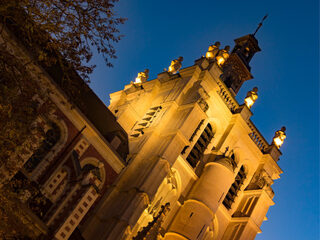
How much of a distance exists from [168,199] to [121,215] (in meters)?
5.30

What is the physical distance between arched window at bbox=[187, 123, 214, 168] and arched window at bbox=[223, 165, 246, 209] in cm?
296

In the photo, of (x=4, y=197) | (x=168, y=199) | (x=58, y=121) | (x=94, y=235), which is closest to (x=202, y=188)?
(x=168, y=199)

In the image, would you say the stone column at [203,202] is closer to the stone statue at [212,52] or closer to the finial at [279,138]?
the finial at [279,138]

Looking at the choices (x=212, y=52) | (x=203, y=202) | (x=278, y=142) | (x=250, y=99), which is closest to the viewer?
(x=203, y=202)

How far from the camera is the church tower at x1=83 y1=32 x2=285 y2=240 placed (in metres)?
24.2

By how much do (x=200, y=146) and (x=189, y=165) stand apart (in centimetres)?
238

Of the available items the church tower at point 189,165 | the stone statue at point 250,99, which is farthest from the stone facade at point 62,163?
the stone statue at point 250,99

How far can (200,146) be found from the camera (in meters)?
30.7

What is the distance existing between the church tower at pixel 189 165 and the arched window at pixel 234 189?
8cm

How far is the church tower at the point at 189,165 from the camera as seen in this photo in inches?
953

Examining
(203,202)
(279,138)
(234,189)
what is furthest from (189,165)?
(279,138)

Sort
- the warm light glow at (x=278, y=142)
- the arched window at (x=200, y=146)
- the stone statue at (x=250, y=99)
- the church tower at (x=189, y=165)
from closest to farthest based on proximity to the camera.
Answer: the church tower at (x=189, y=165)
the arched window at (x=200, y=146)
the warm light glow at (x=278, y=142)
the stone statue at (x=250, y=99)

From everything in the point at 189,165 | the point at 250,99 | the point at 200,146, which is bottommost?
the point at 189,165

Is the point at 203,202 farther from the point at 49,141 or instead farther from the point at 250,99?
the point at 250,99
